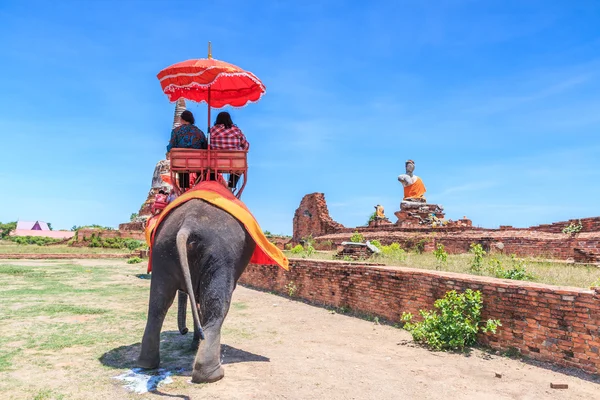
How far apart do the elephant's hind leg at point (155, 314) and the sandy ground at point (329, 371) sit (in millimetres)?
276

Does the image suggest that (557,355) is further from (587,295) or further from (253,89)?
(253,89)

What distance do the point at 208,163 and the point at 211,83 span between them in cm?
88

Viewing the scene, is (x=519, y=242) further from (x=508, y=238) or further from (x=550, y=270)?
(x=550, y=270)

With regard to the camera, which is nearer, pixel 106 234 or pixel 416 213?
pixel 416 213

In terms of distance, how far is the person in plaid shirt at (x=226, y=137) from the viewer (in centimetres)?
491

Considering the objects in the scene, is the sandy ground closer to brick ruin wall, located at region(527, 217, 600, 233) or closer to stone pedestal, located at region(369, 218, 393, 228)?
brick ruin wall, located at region(527, 217, 600, 233)

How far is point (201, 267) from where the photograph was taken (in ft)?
13.1

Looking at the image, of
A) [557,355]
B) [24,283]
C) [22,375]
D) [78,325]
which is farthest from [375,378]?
[24,283]

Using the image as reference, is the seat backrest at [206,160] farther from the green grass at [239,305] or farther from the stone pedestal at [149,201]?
the stone pedestal at [149,201]

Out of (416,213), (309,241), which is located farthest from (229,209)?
(416,213)

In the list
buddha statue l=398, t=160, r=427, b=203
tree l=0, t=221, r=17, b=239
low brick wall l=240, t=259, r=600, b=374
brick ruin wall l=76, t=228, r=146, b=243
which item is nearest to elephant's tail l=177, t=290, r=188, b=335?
low brick wall l=240, t=259, r=600, b=374

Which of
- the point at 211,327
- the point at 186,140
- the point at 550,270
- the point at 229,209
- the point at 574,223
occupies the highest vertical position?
the point at 186,140

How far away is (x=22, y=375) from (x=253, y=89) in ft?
12.5

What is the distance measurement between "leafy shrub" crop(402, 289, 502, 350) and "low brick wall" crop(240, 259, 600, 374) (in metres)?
0.12
